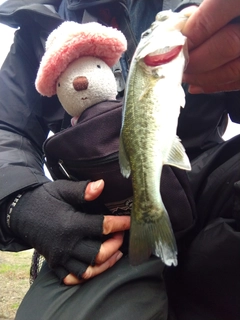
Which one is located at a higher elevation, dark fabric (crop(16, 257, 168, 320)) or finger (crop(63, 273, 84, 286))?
finger (crop(63, 273, 84, 286))

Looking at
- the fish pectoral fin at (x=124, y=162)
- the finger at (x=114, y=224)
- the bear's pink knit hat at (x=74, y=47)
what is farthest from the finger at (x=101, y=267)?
the bear's pink knit hat at (x=74, y=47)

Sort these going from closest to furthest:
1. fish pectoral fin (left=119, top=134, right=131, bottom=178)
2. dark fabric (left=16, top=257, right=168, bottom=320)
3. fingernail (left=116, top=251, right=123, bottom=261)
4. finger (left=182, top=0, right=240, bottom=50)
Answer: finger (left=182, top=0, right=240, bottom=50)
fish pectoral fin (left=119, top=134, right=131, bottom=178)
dark fabric (left=16, top=257, right=168, bottom=320)
fingernail (left=116, top=251, right=123, bottom=261)

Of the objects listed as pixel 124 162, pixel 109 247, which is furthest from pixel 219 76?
pixel 109 247

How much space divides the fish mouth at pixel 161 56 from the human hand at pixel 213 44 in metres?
0.08

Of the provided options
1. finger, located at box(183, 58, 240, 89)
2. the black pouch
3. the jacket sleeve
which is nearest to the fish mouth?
finger, located at box(183, 58, 240, 89)

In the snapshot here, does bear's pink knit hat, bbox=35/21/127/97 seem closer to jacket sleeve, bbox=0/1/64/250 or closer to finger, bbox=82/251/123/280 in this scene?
jacket sleeve, bbox=0/1/64/250

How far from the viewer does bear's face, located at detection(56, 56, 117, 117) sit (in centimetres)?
141

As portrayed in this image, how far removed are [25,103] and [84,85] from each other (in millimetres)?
A: 663

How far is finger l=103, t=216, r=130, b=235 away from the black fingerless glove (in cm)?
2

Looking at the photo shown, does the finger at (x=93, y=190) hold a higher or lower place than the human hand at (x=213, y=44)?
lower

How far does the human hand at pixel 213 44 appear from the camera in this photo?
2.98ft

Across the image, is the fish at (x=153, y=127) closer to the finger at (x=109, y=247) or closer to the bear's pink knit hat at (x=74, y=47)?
the finger at (x=109, y=247)

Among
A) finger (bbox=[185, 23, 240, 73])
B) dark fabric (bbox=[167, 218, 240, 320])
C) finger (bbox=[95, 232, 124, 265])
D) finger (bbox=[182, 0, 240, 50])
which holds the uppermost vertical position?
finger (bbox=[182, 0, 240, 50])

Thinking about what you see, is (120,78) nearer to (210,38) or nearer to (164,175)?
(164,175)
